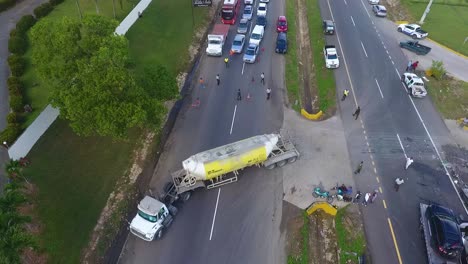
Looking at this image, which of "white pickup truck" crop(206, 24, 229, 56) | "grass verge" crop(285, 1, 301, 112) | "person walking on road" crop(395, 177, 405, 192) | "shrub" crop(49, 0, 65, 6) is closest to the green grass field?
"grass verge" crop(285, 1, 301, 112)

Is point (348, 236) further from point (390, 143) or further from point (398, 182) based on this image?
point (390, 143)

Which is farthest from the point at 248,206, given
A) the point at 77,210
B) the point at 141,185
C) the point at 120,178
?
the point at 77,210

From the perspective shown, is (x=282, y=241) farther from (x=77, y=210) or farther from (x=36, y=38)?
(x=36, y=38)

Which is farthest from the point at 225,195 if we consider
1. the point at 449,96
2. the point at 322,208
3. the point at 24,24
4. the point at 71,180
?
the point at 24,24

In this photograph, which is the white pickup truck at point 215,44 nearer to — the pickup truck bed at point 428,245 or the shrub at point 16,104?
the shrub at point 16,104

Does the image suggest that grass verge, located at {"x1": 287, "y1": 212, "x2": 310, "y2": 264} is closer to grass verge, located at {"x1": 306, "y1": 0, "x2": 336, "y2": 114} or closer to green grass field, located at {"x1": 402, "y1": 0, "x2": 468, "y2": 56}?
grass verge, located at {"x1": 306, "y1": 0, "x2": 336, "y2": 114}

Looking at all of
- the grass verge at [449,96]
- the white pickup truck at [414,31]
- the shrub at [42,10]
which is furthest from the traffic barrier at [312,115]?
the shrub at [42,10]

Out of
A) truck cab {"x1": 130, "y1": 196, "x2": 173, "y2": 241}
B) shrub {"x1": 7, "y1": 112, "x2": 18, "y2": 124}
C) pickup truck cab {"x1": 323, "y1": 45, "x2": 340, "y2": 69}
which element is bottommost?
truck cab {"x1": 130, "y1": 196, "x2": 173, "y2": 241}
